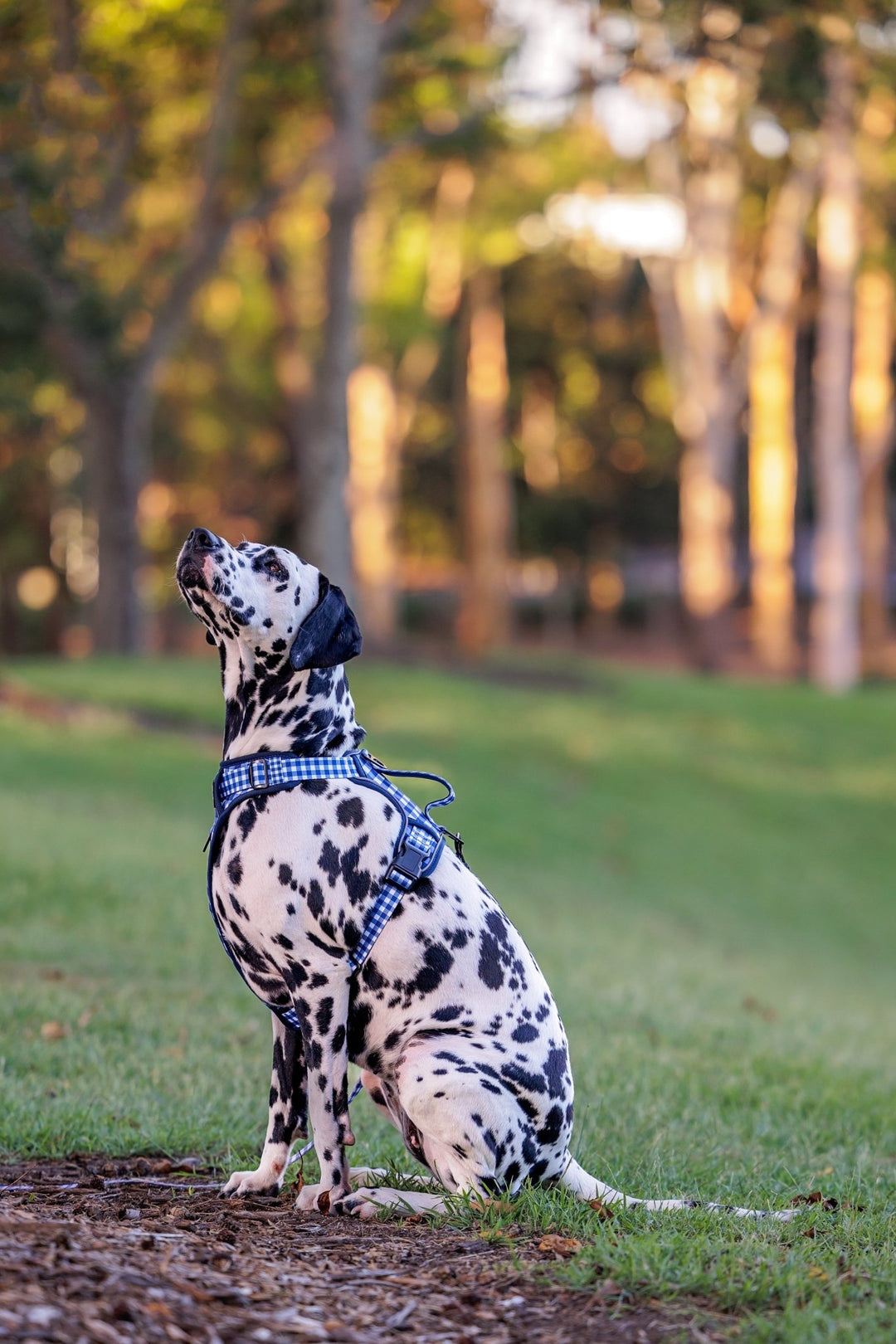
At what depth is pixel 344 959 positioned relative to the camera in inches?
185

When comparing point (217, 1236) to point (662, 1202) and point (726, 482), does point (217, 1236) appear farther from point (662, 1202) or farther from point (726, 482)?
point (726, 482)

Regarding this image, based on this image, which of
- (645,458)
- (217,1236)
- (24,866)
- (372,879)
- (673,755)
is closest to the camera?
(217,1236)

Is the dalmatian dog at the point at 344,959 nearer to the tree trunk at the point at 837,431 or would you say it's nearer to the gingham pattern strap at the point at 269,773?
the gingham pattern strap at the point at 269,773

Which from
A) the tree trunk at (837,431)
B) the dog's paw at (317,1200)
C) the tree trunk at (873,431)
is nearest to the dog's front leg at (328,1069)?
the dog's paw at (317,1200)

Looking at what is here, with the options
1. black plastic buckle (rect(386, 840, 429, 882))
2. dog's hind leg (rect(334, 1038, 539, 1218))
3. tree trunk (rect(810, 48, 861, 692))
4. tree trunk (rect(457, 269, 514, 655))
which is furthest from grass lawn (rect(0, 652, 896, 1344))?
tree trunk (rect(457, 269, 514, 655))

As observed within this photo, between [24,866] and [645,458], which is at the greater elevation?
[645,458]

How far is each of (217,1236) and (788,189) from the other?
35.0 m

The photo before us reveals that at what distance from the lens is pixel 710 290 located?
110 ft

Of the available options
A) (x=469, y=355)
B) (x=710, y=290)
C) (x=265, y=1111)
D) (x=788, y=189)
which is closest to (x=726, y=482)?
(x=710, y=290)

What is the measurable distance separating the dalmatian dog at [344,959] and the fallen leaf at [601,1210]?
0.34ft

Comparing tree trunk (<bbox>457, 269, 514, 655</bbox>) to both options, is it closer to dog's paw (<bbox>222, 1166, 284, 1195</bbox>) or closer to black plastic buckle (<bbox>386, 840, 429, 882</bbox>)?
dog's paw (<bbox>222, 1166, 284, 1195</bbox>)

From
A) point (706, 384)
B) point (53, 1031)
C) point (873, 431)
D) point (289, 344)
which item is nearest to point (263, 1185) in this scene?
point (53, 1031)

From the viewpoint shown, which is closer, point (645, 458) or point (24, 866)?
point (24, 866)

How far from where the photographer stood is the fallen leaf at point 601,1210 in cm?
473
